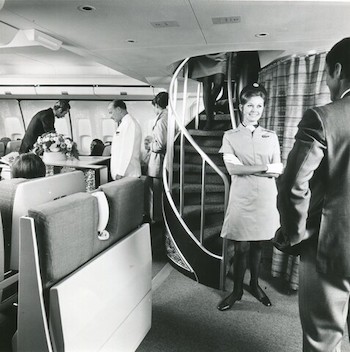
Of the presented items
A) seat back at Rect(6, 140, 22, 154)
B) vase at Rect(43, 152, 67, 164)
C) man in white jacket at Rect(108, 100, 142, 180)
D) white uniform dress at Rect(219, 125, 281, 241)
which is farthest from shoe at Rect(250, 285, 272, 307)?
seat back at Rect(6, 140, 22, 154)

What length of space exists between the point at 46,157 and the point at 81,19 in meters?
1.73

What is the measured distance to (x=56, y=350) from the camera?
56.2 inches

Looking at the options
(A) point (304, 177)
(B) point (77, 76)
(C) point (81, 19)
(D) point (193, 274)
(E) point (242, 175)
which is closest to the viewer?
(A) point (304, 177)

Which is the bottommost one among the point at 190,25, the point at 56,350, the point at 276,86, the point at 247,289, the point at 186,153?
the point at 247,289

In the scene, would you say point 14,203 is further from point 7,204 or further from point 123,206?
point 123,206

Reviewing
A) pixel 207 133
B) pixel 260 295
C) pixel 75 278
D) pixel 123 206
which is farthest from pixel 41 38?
pixel 260 295

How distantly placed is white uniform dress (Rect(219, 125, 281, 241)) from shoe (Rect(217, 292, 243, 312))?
20.0 inches

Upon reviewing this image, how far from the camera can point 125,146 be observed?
417cm

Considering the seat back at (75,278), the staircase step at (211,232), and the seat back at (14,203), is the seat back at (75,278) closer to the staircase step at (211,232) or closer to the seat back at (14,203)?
the seat back at (14,203)

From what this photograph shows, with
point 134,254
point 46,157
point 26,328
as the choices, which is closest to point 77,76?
point 46,157

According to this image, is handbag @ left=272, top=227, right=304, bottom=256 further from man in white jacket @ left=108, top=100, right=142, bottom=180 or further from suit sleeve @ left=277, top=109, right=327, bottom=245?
man in white jacket @ left=108, top=100, right=142, bottom=180

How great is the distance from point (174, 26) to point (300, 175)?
7.00 ft

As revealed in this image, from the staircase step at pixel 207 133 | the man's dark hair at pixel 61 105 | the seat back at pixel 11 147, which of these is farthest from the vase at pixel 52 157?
the seat back at pixel 11 147

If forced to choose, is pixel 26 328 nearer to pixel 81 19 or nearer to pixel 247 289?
pixel 247 289
